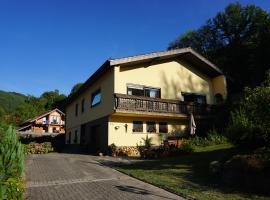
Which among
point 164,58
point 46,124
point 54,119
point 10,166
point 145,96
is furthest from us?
point 54,119

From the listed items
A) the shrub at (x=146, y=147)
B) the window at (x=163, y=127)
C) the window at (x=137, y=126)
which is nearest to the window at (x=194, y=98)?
the window at (x=163, y=127)

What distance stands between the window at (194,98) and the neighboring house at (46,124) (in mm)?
36281

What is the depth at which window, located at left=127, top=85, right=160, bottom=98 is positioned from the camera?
2274 centimetres

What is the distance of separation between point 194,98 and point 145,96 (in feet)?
19.0

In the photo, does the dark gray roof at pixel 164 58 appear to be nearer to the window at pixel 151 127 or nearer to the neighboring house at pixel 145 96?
the neighboring house at pixel 145 96

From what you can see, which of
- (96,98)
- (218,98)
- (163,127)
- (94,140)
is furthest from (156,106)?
(218,98)

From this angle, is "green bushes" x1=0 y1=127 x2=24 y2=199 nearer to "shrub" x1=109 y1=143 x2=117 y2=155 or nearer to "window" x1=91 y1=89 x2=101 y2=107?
→ "shrub" x1=109 y1=143 x2=117 y2=155

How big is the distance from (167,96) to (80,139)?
9.76 m

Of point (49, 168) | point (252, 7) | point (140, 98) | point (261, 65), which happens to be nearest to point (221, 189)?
point (49, 168)

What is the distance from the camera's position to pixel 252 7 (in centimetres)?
4525

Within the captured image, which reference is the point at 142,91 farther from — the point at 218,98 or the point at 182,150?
the point at 218,98

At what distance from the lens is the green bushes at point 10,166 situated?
5496 millimetres

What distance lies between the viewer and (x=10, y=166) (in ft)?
20.6

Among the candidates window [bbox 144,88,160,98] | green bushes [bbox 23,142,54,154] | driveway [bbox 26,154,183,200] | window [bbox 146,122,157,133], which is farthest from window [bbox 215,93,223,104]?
driveway [bbox 26,154,183,200]
